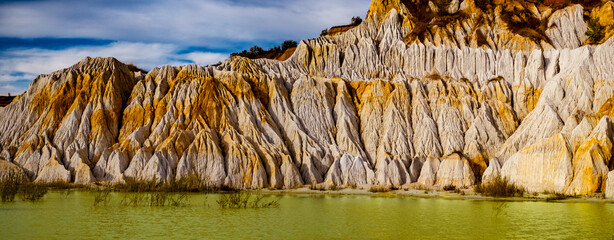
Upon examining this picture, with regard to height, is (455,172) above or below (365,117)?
below

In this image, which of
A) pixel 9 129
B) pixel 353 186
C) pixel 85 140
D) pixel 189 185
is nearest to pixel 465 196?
pixel 353 186

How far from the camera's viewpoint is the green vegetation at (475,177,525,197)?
40750mm

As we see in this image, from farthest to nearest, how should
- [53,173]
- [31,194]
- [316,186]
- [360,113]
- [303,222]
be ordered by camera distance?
[360,113]
[316,186]
[53,173]
[31,194]
[303,222]

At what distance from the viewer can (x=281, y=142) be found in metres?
51.4

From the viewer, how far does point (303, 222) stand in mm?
24031

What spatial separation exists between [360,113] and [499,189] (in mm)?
18822

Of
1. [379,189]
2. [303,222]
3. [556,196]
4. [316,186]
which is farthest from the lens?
[316,186]

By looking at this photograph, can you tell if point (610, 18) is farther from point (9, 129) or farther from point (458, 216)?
point (9, 129)

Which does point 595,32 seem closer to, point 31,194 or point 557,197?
point 557,197

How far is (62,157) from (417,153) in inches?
1154

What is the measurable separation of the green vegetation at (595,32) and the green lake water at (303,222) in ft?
111

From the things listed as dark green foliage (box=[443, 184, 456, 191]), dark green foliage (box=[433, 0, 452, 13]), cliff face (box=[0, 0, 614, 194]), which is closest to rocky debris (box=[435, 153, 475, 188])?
cliff face (box=[0, 0, 614, 194])

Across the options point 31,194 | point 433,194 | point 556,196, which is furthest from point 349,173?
point 31,194

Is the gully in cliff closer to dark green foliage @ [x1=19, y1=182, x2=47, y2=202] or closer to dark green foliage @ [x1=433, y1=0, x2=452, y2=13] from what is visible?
dark green foliage @ [x1=433, y1=0, x2=452, y2=13]
